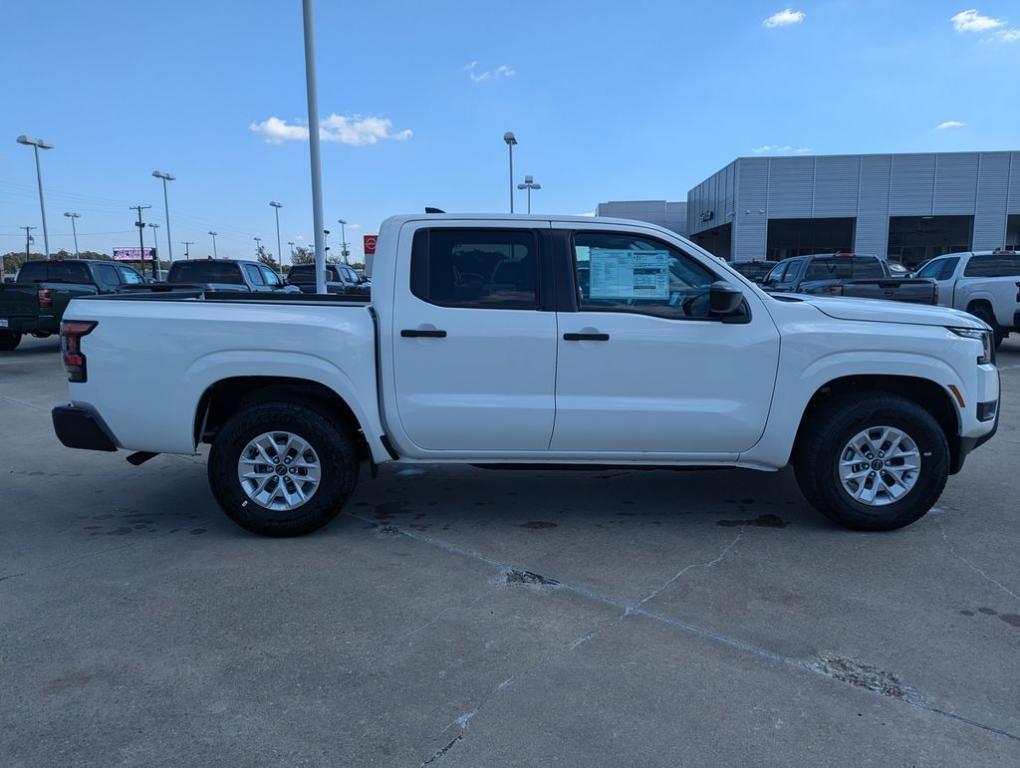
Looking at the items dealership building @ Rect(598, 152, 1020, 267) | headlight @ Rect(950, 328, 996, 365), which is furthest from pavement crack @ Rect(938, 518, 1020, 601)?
dealership building @ Rect(598, 152, 1020, 267)

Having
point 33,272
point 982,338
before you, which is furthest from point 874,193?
point 982,338

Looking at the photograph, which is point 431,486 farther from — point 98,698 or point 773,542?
point 98,698

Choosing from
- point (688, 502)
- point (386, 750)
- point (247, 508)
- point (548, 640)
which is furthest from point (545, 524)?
point (386, 750)

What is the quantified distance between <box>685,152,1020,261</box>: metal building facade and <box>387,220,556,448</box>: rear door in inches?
1846

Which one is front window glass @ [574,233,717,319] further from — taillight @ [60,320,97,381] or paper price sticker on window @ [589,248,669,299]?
taillight @ [60,320,97,381]

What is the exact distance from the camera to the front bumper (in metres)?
4.51

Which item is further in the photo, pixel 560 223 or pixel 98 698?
pixel 560 223

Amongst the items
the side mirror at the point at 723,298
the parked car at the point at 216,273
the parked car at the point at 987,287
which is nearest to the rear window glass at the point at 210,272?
the parked car at the point at 216,273

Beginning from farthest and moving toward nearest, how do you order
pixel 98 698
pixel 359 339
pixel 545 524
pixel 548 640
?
pixel 545 524, pixel 359 339, pixel 548 640, pixel 98 698

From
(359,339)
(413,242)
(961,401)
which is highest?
(413,242)

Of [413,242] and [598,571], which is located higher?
[413,242]

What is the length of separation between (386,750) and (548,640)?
38.8 inches

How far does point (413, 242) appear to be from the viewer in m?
4.60

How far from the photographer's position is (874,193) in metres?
47.0
